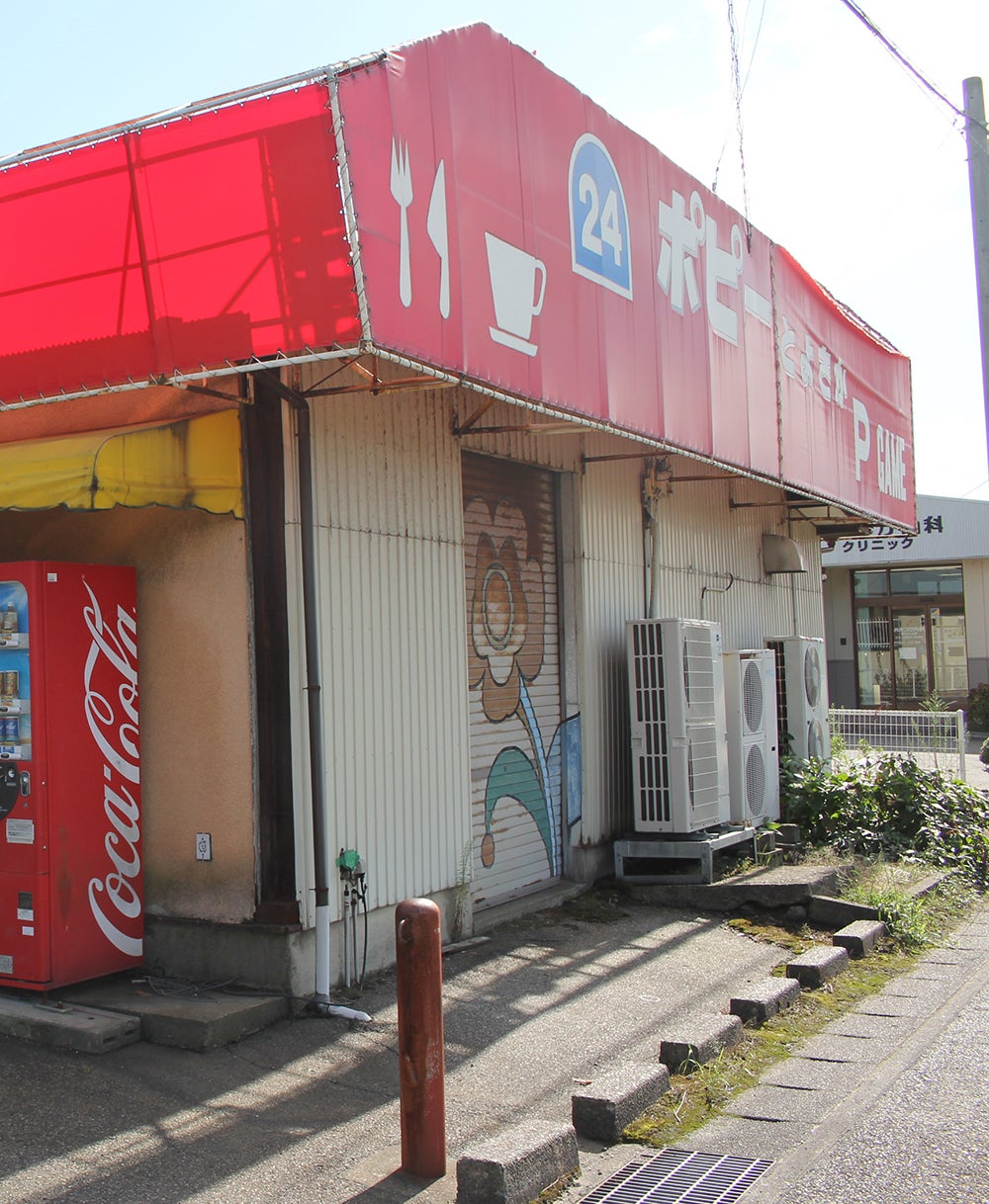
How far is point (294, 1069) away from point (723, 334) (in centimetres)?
683

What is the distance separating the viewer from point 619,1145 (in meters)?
4.83

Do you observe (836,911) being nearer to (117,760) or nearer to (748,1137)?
(748,1137)

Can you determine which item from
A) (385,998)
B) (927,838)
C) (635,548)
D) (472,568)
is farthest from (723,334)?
(385,998)

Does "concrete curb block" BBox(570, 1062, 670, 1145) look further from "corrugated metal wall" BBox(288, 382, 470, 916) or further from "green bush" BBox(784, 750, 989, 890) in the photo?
"green bush" BBox(784, 750, 989, 890)

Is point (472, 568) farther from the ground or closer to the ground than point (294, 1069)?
farther from the ground

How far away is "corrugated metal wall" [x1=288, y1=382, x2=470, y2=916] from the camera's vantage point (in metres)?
6.81

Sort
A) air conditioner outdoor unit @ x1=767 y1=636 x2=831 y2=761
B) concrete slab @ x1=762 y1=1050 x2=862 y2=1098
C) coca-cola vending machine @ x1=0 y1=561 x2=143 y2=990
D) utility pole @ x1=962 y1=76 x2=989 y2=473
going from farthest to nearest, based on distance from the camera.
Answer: air conditioner outdoor unit @ x1=767 y1=636 x2=831 y2=761 → utility pole @ x1=962 y1=76 x2=989 y2=473 → coca-cola vending machine @ x1=0 y1=561 x2=143 y2=990 → concrete slab @ x1=762 y1=1050 x2=862 y2=1098

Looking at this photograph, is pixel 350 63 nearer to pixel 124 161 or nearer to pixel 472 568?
pixel 124 161

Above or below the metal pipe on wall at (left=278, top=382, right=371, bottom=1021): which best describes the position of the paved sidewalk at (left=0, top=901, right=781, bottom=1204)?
below

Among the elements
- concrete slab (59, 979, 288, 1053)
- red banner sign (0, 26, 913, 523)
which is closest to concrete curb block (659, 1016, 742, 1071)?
concrete slab (59, 979, 288, 1053)

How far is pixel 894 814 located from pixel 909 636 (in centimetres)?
1862

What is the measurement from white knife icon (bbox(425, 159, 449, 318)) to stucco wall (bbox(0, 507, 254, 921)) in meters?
1.71

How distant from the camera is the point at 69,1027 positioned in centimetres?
570

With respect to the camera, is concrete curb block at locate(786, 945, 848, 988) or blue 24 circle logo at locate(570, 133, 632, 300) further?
blue 24 circle logo at locate(570, 133, 632, 300)
